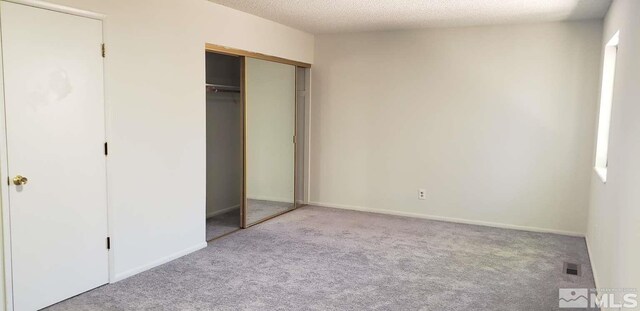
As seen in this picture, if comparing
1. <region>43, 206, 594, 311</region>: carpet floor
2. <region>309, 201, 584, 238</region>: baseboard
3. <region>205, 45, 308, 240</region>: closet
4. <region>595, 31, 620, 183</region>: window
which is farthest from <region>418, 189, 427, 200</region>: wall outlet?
<region>595, 31, 620, 183</region>: window

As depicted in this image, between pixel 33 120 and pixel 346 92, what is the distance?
13.1ft

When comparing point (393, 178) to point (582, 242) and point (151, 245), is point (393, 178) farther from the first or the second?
point (151, 245)

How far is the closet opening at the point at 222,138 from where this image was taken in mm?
5676

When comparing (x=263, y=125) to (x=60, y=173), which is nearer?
(x=60, y=173)

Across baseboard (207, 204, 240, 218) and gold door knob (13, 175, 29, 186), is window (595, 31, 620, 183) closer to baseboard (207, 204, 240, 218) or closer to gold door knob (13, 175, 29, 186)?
baseboard (207, 204, 240, 218)

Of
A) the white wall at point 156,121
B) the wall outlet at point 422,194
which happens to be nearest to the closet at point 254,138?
the white wall at point 156,121

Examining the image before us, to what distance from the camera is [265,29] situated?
536 cm

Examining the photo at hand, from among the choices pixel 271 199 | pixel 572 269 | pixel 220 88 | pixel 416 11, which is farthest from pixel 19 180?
pixel 572 269

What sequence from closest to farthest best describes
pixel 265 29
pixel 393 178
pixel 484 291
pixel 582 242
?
pixel 484 291 → pixel 582 242 → pixel 265 29 → pixel 393 178

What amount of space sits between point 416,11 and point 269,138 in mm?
2338

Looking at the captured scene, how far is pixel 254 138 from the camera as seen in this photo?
18.1 ft

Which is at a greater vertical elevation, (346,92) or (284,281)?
(346,92)

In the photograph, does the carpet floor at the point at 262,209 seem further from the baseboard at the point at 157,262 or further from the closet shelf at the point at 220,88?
the closet shelf at the point at 220,88

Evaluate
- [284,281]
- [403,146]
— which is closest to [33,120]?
[284,281]
